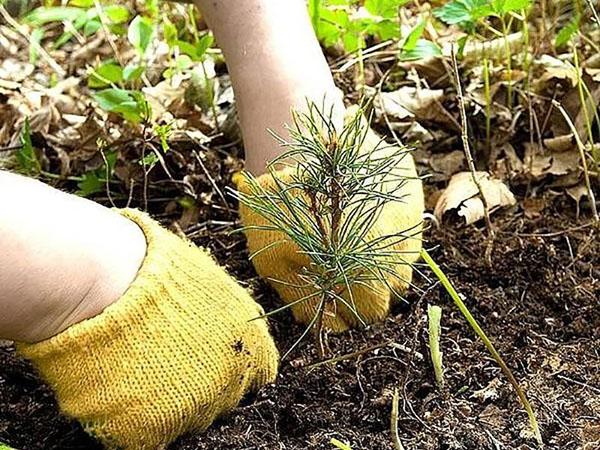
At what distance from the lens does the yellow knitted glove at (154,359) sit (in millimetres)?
1025

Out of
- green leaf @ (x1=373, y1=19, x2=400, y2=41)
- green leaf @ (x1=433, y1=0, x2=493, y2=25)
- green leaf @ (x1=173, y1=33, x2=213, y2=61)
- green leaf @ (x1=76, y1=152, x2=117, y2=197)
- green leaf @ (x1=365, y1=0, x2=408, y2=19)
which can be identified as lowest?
green leaf @ (x1=76, y1=152, x2=117, y2=197)

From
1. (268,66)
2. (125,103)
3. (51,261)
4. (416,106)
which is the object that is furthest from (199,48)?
(51,261)

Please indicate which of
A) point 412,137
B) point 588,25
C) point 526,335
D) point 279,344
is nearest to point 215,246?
point 279,344

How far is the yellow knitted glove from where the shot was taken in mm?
1025

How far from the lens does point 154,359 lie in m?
1.04

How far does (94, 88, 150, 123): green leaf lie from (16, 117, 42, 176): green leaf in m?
0.18

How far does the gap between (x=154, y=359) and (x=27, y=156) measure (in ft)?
2.32

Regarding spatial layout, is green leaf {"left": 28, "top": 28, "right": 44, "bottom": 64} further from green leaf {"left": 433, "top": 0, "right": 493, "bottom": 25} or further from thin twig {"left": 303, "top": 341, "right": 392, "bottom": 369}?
thin twig {"left": 303, "top": 341, "right": 392, "bottom": 369}

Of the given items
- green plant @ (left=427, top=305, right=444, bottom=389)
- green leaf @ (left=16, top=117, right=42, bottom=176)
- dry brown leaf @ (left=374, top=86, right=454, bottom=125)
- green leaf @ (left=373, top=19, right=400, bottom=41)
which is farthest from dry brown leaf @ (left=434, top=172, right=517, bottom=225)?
green leaf @ (left=16, top=117, right=42, bottom=176)

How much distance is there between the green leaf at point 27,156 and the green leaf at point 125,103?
0.57 feet

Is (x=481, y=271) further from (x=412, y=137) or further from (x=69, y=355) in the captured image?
(x=69, y=355)

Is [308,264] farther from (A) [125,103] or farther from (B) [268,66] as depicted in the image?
(A) [125,103]

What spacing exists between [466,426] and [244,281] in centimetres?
47

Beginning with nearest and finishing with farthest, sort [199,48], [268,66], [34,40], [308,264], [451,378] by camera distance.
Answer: [451,378], [308,264], [268,66], [199,48], [34,40]
